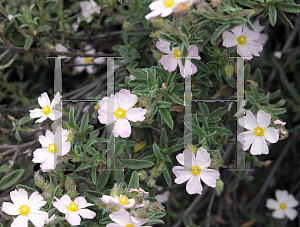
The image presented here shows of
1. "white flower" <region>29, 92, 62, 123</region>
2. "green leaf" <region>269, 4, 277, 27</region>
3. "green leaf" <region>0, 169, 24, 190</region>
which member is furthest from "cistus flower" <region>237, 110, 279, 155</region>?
"green leaf" <region>0, 169, 24, 190</region>

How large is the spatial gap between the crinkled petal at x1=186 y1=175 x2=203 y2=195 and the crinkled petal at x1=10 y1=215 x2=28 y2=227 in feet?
2.32

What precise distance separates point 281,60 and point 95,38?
146 centimetres

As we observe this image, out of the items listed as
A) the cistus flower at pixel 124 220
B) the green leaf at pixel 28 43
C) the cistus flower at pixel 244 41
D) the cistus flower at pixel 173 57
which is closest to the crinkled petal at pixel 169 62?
the cistus flower at pixel 173 57

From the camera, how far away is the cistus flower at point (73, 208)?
148 cm

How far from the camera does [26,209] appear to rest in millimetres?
1540

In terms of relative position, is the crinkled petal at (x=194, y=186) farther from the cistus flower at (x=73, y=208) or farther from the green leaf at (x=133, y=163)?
the cistus flower at (x=73, y=208)

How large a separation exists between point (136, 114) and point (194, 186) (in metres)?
0.42

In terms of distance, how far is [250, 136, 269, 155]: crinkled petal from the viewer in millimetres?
1652

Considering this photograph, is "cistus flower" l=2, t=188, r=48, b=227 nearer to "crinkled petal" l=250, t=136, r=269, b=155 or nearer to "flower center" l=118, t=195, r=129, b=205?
"flower center" l=118, t=195, r=129, b=205

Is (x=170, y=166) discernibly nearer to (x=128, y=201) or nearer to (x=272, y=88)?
(x=128, y=201)

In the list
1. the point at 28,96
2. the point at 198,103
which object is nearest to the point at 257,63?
the point at 198,103

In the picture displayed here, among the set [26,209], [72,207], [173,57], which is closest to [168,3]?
[173,57]

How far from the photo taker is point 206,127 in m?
1.79

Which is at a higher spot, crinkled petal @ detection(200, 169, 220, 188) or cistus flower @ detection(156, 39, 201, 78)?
cistus flower @ detection(156, 39, 201, 78)
